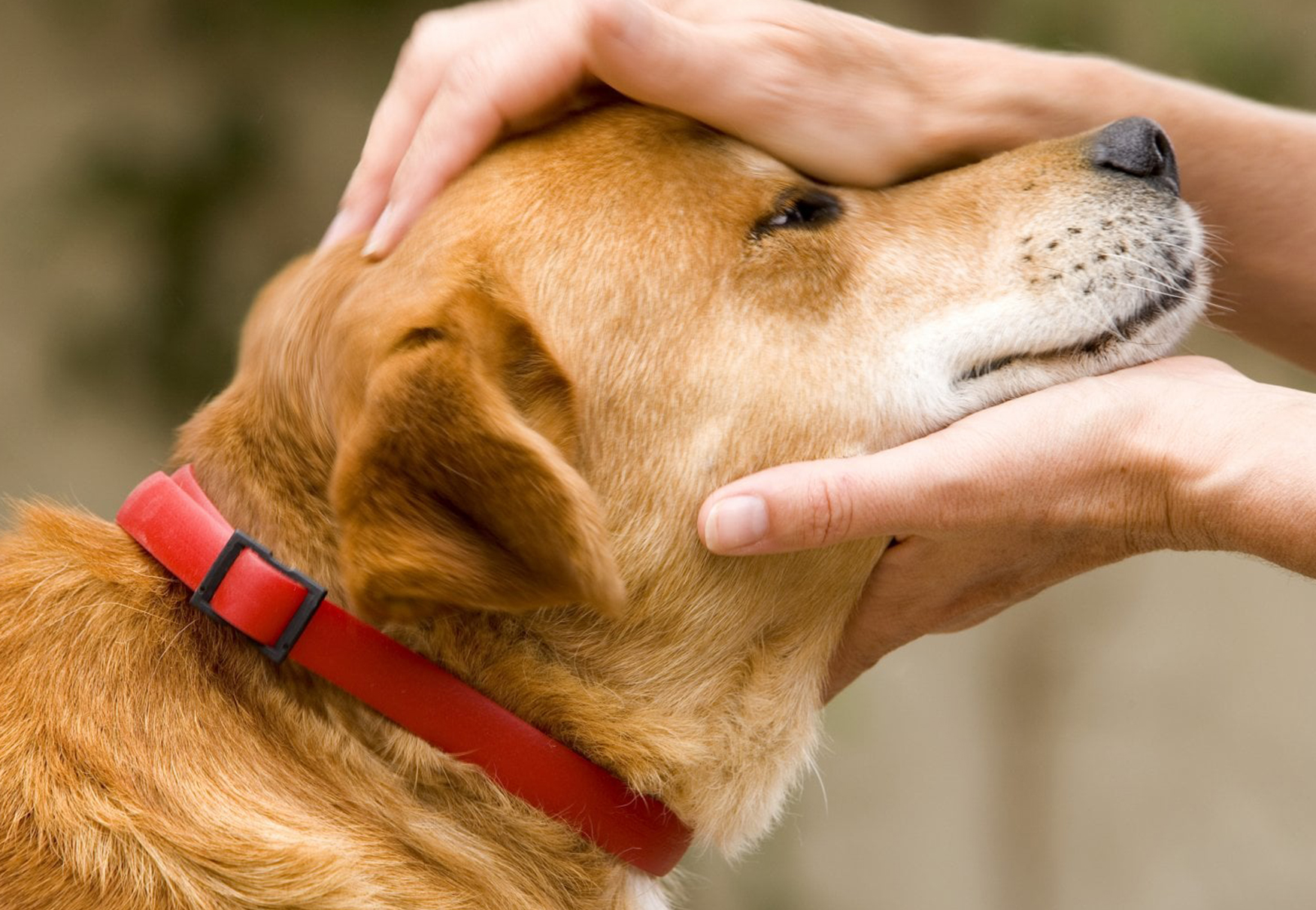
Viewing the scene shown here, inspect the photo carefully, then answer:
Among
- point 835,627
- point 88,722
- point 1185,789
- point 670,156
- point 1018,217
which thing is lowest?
point 1185,789

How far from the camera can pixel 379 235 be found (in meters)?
1.63

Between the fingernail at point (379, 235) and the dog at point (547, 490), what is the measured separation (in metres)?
0.03

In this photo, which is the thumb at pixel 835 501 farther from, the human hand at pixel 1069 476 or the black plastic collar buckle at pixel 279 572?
the black plastic collar buckle at pixel 279 572

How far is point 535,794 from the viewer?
57.6 inches

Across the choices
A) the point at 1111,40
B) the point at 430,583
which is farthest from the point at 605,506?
the point at 1111,40

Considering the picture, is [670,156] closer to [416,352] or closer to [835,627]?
[416,352]

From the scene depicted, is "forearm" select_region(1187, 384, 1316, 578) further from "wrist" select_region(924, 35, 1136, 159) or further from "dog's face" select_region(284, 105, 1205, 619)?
"wrist" select_region(924, 35, 1136, 159)

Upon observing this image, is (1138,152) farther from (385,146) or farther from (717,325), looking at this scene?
(385,146)

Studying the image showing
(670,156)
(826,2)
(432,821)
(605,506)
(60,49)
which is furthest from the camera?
(826,2)

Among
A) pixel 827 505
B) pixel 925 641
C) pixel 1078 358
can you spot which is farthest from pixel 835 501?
pixel 925 641

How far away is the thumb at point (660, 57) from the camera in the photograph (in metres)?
1.57

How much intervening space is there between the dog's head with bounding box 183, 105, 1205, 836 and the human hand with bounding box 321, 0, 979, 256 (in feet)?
0.16

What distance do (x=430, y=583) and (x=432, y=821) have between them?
1.15 ft

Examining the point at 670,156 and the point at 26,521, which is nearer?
the point at 26,521
